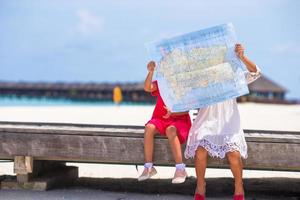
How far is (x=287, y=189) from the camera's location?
4605 mm

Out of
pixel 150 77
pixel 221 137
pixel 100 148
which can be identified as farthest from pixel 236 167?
pixel 100 148

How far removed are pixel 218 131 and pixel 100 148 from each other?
1019mm

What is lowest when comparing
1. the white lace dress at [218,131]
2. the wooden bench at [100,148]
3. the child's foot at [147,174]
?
the child's foot at [147,174]

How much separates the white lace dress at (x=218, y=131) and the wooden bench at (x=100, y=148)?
0.76ft

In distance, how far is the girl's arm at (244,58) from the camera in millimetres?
3600

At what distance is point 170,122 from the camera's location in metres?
3.79

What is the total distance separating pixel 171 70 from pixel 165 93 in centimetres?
19

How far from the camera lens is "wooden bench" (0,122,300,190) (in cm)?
376

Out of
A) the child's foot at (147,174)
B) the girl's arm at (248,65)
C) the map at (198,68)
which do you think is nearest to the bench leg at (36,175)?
the child's foot at (147,174)

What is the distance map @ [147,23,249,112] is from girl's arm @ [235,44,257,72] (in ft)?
0.12

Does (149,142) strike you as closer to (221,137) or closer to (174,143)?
(174,143)

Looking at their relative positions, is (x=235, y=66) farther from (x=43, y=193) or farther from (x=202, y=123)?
(x=43, y=193)

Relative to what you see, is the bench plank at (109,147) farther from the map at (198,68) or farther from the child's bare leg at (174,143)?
the map at (198,68)

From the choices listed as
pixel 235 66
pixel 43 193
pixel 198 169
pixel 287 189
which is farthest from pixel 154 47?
pixel 287 189
